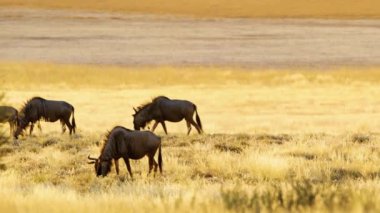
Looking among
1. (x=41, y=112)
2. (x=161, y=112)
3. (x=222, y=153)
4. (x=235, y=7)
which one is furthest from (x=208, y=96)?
(x=235, y=7)

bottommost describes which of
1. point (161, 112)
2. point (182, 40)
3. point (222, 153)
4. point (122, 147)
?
point (222, 153)

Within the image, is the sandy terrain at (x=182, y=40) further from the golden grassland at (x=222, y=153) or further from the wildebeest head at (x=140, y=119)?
the wildebeest head at (x=140, y=119)

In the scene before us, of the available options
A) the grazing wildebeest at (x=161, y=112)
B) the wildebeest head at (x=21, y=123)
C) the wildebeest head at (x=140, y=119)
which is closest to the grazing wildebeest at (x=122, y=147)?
the grazing wildebeest at (x=161, y=112)

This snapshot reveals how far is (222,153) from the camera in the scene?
53.4ft

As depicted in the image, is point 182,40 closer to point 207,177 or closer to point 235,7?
point 235,7

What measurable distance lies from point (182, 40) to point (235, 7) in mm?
32221

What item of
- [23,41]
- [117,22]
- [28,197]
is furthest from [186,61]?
[28,197]

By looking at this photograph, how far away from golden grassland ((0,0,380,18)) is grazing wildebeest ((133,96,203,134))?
7115 centimetres

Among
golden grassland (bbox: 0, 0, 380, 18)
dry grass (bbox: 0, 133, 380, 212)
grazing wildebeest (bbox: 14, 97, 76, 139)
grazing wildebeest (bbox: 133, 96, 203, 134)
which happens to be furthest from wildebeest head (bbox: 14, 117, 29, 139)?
golden grassland (bbox: 0, 0, 380, 18)

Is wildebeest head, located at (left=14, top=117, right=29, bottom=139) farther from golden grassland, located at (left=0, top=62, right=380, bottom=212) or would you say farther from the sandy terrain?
the sandy terrain

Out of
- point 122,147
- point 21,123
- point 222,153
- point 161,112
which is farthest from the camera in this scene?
point 21,123

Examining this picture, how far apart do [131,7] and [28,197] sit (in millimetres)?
92652

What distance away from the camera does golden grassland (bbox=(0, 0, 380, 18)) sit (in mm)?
93750

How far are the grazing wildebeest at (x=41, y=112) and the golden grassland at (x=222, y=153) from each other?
573mm
